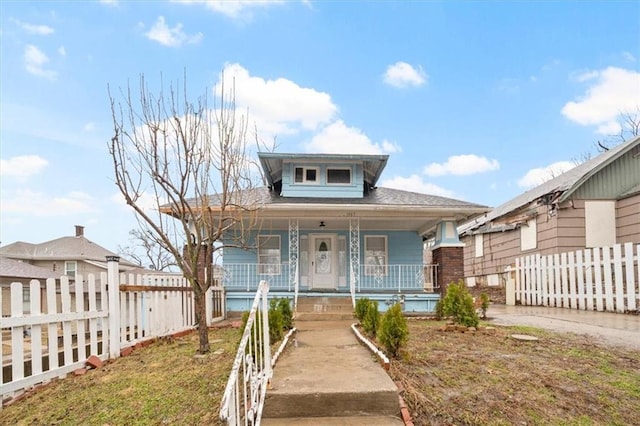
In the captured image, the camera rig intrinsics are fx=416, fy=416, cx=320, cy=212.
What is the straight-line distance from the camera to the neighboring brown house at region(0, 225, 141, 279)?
24.4m

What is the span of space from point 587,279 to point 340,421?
1054 centimetres

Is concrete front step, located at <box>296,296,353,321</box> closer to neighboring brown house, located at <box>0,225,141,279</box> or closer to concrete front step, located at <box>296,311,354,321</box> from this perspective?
concrete front step, located at <box>296,311,354,321</box>

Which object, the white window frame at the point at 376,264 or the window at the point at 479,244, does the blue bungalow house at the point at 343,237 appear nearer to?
the white window frame at the point at 376,264

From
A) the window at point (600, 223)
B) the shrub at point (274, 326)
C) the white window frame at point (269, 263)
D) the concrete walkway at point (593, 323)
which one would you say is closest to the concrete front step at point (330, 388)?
the shrub at point (274, 326)

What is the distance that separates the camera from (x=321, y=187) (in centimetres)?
1398

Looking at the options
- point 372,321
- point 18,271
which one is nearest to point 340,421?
point 372,321

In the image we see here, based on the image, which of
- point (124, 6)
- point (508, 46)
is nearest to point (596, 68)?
point (508, 46)

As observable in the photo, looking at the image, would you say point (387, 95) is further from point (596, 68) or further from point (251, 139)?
point (596, 68)

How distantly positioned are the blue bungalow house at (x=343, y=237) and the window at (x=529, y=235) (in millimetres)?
4447

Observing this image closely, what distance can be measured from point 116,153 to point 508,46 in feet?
50.7

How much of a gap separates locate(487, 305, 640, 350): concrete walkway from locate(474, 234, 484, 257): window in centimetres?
1079

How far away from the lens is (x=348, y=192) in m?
13.9

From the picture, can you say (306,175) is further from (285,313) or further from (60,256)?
(60,256)

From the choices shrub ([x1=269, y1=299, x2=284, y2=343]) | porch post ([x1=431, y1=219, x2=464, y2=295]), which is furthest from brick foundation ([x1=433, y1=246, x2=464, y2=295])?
shrub ([x1=269, y1=299, x2=284, y2=343])
